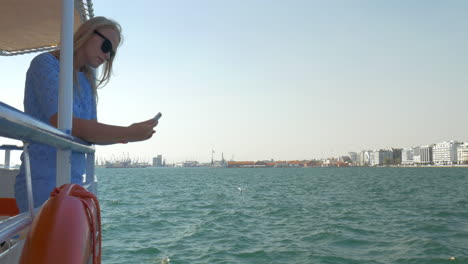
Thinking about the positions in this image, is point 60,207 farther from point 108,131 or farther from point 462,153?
point 462,153

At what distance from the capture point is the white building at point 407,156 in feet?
541

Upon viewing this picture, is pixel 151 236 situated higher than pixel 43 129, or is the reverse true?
pixel 43 129

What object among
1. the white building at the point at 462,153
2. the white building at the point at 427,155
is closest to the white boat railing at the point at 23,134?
the white building at the point at 462,153

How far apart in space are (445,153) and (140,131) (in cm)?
16513

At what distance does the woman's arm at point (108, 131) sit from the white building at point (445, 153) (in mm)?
159544

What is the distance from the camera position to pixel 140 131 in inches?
59.8

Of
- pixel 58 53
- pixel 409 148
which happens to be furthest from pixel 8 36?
pixel 409 148

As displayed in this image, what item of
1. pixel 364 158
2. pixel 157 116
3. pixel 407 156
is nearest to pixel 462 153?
pixel 407 156

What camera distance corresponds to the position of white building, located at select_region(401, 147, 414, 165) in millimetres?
165000

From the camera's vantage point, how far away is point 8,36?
3369 mm

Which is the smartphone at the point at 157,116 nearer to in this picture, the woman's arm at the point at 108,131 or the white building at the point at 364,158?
the woman's arm at the point at 108,131

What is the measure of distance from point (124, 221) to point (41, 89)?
12.2 meters

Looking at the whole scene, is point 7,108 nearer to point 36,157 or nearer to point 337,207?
point 36,157

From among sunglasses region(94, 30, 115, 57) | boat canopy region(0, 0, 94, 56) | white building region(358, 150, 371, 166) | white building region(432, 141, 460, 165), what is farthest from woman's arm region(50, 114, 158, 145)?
white building region(358, 150, 371, 166)
